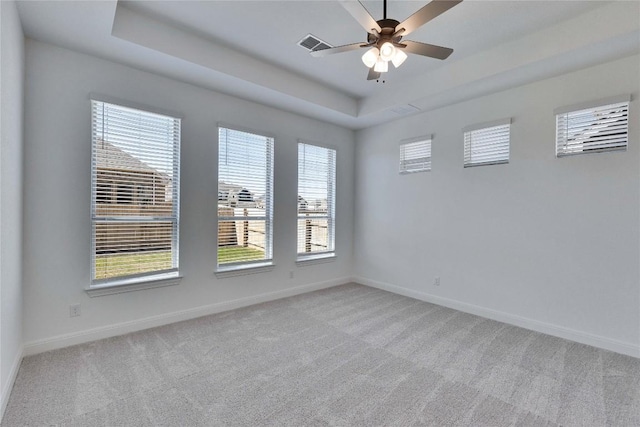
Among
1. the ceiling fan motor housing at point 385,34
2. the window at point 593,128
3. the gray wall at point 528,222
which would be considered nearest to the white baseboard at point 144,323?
the gray wall at point 528,222

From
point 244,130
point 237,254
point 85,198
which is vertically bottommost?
A: point 237,254

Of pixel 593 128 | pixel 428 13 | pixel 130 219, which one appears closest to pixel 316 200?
pixel 130 219

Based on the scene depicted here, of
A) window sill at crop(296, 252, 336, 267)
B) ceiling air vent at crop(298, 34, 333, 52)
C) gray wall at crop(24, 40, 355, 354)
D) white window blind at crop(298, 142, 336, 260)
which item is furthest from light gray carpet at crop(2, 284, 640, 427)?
ceiling air vent at crop(298, 34, 333, 52)

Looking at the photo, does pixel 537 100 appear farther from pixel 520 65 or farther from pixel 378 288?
pixel 378 288

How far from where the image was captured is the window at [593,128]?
115 inches

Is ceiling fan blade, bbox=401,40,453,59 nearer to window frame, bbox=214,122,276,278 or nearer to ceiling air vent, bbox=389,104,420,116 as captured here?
ceiling air vent, bbox=389,104,420,116

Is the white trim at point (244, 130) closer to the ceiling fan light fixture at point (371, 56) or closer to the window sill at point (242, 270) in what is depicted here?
the window sill at point (242, 270)

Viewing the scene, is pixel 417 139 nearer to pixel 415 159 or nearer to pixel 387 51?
pixel 415 159

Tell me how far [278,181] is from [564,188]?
138 inches

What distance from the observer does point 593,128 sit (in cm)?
306

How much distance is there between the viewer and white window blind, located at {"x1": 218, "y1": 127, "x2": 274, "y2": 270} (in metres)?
3.94

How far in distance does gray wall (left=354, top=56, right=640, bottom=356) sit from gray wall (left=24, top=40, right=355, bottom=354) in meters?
2.31

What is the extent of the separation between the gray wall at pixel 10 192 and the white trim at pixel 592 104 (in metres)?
4.76

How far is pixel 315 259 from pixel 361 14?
370 cm
